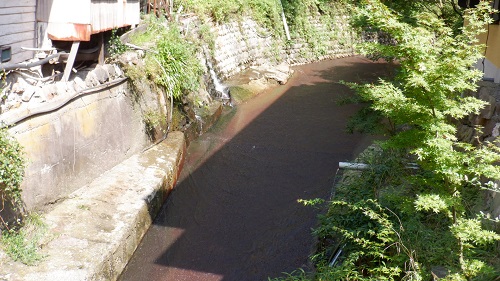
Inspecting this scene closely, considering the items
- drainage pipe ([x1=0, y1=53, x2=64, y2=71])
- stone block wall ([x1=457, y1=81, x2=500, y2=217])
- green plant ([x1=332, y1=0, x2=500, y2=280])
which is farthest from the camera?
drainage pipe ([x1=0, y1=53, x2=64, y2=71])

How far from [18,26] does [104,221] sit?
3789 mm

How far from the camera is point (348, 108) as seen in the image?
57.9 ft

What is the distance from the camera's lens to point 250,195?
11078mm

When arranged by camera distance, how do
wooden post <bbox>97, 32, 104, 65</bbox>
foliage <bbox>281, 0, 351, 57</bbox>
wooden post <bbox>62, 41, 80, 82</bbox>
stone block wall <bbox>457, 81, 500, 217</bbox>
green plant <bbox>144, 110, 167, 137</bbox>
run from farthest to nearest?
foliage <bbox>281, 0, 351, 57</bbox>, green plant <bbox>144, 110, 167, 137</bbox>, wooden post <bbox>97, 32, 104, 65</bbox>, wooden post <bbox>62, 41, 80, 82</bbox>, stone block wall <bbox>457, 81, 500, 217</bbox>

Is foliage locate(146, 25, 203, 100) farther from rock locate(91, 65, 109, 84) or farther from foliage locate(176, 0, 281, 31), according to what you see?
foliage locate(176, 0, 281, 31)

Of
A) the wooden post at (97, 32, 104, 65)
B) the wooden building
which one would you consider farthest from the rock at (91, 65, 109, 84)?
the wooden building

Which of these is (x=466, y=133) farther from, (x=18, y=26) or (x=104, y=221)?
(x=18, y=26)

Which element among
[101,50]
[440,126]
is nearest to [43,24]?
[101,50]

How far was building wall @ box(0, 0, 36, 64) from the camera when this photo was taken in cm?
852

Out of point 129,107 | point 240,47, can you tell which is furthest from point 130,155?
point 240,47

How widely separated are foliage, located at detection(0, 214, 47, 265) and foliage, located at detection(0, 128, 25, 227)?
0.74 feet

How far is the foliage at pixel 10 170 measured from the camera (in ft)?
22.5

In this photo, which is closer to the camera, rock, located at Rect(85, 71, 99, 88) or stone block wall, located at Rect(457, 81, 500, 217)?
stone block wall, located at Rect(457, 81, 500, 217)

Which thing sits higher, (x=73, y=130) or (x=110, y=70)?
(x=110, y=70)
